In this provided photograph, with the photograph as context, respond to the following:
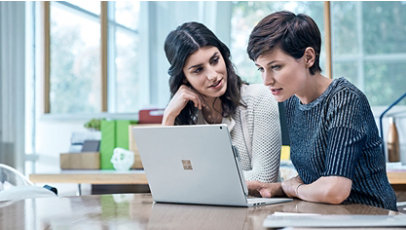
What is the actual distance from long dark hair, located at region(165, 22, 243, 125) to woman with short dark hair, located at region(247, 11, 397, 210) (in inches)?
20.0

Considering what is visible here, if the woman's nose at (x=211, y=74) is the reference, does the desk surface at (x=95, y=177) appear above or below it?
below

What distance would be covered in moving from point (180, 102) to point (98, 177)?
1.11m

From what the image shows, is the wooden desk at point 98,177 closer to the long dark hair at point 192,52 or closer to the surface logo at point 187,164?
the long dark hair at point 192,52

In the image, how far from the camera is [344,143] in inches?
55.9

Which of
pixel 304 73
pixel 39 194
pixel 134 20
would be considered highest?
pixel 134 20

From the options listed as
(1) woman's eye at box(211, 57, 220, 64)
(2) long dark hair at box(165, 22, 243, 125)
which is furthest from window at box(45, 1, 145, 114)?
(1) woman's eye at box(211, 57, 220, 64)

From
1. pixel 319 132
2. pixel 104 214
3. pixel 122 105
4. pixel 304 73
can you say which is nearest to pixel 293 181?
pixel 319 132

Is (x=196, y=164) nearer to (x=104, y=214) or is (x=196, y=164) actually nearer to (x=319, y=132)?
(x=104, y=214)

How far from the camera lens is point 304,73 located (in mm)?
1579

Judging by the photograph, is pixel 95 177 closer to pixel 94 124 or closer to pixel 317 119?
pixel 94 124

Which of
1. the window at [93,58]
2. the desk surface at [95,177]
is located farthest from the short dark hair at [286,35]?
the window at [93,58]

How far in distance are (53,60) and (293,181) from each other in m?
2.77

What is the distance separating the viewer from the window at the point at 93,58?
3.85m

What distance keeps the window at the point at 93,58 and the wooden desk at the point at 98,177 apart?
76 cm
